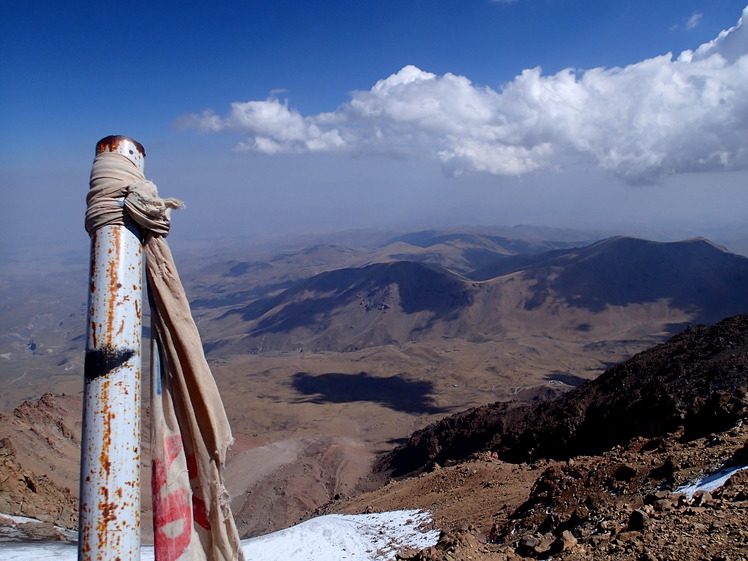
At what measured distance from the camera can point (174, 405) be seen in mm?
1877

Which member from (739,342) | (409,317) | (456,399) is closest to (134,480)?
(739,342)

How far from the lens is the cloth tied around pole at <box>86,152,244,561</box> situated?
67.9 inches

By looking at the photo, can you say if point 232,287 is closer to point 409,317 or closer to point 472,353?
point 409,317

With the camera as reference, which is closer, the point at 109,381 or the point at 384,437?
the point at 109,381

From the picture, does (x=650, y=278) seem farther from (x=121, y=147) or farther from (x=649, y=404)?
(x=121, y=147)

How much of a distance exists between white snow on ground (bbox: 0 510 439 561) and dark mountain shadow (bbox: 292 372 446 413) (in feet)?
90.0

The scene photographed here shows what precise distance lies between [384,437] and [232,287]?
354 feet

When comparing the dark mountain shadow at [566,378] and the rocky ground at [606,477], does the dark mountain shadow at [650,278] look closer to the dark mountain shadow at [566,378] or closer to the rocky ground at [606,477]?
the dark mountain shadow at [566,378]

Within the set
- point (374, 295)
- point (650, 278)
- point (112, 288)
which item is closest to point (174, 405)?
point (112, 288)

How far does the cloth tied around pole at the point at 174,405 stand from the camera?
67.9 inches

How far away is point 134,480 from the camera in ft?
5.35

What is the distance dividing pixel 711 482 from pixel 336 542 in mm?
5117

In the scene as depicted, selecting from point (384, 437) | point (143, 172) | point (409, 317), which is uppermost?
point (143, 172)

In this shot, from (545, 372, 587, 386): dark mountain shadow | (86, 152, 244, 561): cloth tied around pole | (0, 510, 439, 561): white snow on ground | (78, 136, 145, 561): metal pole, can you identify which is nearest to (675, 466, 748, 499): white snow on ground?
(0, 510, 439, 561): white snow on ground
